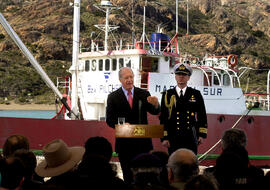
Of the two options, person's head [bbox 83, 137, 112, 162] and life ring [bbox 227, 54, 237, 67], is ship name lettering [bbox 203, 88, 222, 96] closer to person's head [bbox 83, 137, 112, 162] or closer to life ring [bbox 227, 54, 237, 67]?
life ring [bbox 227, 54, 237, 67]

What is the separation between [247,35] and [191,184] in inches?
3587

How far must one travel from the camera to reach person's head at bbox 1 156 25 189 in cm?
337

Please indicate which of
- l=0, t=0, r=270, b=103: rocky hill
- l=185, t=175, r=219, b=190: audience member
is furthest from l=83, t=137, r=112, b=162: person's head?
l=0, t=0, r=270, b=103: rocky hill

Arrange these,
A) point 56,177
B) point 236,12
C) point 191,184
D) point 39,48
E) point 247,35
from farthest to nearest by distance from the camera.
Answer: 1. point 236,12
2. point 247,35
3. point 39,48
4. point 56,177
5. point 191,184

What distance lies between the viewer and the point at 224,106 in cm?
1217

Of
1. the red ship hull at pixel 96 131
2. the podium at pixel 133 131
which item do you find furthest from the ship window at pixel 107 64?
the podium at pixel 133 131

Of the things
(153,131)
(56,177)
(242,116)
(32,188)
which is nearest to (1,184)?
(32,188)

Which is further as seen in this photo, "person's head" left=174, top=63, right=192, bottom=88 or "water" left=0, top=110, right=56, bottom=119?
"water" left=0, top=110, right=56, bottom=119

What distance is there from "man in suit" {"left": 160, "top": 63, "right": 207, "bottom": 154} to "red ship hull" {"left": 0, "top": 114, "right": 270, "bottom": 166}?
16.2 feet

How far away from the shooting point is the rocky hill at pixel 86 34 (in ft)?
199

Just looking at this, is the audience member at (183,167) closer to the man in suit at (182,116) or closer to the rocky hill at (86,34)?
the man in suit at (182,116)

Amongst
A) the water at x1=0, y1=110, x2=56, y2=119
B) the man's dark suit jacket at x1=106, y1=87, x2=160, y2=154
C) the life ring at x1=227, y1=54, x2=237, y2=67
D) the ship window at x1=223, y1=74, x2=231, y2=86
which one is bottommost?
the water at x1=0, y1=110, x2=56, y2=119

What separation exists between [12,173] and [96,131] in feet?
23.3

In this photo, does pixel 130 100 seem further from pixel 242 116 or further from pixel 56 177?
pixel 242 116
